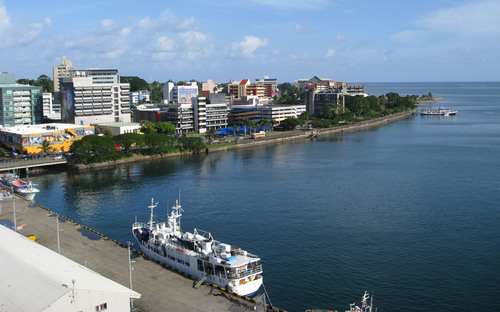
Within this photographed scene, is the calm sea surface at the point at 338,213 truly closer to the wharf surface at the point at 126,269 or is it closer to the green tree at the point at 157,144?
the green tree at the point at 157,144

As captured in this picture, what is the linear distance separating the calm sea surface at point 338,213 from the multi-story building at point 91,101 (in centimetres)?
1676

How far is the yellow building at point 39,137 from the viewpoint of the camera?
42.7m

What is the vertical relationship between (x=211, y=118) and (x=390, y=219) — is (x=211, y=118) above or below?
above

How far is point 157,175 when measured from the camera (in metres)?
37.5

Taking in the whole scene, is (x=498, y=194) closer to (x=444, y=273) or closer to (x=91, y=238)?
(x=444, y=273)

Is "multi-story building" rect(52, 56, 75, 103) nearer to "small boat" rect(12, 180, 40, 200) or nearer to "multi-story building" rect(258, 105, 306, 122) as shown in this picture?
"multi-story building" rect(258, 105, 306, 122)

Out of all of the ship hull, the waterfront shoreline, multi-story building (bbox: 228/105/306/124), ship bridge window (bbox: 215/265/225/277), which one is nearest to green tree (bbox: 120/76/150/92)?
multi-story building (bbox: 228/105/306/124)

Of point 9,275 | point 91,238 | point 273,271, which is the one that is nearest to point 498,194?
point 273,271

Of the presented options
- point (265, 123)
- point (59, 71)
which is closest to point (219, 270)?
point (265, 123)

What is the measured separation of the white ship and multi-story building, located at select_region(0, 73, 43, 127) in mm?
44316

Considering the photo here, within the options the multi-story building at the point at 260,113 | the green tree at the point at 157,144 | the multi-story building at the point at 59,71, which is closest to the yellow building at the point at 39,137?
the green tree at the point at 157,144

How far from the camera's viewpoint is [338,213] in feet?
84.8

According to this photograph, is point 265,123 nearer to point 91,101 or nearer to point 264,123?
point 264,123

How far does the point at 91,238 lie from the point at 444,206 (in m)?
19.2
